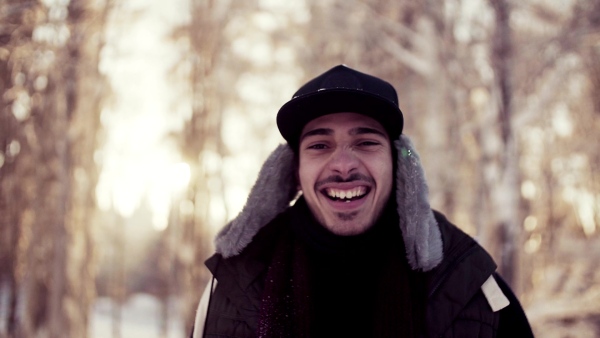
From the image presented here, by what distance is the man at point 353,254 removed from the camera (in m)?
1.73

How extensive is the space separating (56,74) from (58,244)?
316 cm

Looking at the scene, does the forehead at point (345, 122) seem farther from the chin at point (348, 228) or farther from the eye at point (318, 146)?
the chin at point (348, 228)

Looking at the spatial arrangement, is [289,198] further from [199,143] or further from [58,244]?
[199,143]

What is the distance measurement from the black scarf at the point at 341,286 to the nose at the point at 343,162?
0.25 meters

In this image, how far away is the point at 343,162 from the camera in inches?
72.6

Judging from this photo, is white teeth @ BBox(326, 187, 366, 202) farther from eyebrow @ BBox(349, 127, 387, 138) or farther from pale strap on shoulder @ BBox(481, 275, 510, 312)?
pale strap on shoulder @ BBox(481, 275, 510, 312)

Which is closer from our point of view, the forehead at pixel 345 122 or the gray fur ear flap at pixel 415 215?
the gray fur ear flap at pixel 415 215

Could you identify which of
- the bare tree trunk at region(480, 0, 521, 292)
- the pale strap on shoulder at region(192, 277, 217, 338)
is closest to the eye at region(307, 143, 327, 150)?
the pale strap on shoulder at region(192, 277, 217, 338)

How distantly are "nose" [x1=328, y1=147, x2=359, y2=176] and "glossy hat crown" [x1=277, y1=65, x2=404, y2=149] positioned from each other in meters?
0.17

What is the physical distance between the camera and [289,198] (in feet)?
7.20

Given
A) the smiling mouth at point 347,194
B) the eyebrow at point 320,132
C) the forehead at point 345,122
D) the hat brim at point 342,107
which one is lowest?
the smiling mouth at point 347,194

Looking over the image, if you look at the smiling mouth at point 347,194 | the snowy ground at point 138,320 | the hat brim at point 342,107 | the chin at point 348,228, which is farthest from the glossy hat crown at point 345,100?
the snowy ground at point 138,320

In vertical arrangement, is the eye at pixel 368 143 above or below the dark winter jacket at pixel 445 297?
above

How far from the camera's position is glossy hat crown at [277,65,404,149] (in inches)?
72.7
